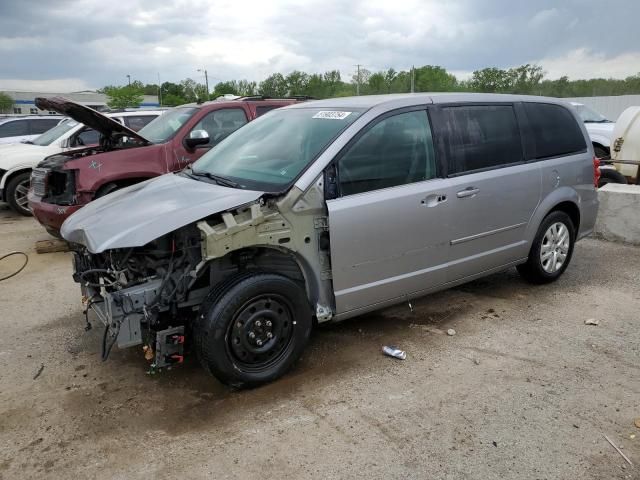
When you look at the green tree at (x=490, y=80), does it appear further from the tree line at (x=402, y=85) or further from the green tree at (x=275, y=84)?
the green tree at (x=275, y=84)

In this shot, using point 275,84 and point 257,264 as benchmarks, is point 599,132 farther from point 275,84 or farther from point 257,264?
point 275,84

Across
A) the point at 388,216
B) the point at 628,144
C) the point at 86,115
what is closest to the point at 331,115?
the point at 388,216

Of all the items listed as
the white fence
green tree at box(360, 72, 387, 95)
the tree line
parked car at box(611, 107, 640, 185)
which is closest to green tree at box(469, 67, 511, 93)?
the tree line

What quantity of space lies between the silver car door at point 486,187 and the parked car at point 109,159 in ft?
9.35

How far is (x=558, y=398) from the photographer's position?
10.7 feet

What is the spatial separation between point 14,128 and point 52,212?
902 centimetres

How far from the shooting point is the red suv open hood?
5.64 m

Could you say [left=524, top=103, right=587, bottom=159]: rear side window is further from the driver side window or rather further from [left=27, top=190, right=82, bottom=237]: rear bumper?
[left=27, top=190, right=82, bottom=237]: rear bumper

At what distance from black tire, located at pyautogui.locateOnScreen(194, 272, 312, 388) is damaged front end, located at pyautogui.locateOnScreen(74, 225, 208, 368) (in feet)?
0.63

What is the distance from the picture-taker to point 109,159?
6.35 meters

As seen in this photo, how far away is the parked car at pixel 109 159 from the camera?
6.14 m

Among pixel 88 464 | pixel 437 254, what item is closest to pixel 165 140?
pixel 437 254

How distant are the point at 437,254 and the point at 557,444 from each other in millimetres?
1629

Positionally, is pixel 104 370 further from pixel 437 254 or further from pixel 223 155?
pixel 437 254
